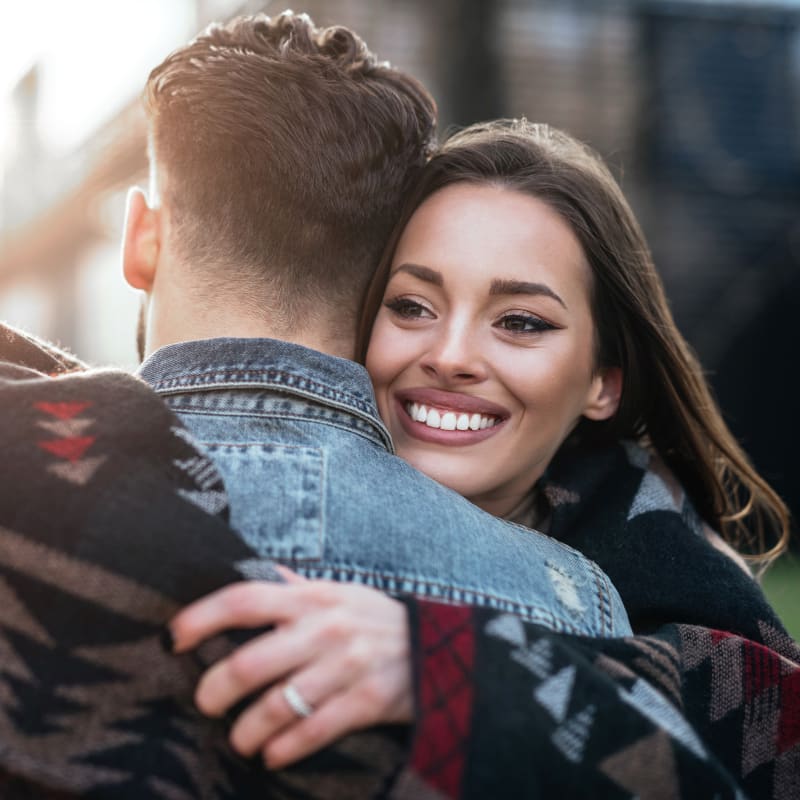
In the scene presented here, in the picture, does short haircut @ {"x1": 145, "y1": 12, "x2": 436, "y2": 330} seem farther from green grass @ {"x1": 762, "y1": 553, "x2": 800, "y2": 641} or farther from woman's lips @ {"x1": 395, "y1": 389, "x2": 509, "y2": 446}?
green grass @ {"x1": 762, "y1": 553, "x2": 800, "y2": 641}

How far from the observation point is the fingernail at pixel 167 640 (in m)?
1.29

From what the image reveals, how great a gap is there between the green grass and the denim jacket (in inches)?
176

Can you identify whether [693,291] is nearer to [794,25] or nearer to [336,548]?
[794,25]

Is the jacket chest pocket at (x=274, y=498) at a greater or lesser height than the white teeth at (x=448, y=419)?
greater

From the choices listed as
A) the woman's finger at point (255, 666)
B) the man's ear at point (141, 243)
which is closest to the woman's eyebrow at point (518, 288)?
the man's ear at point (141, 243)

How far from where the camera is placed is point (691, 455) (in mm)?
2854

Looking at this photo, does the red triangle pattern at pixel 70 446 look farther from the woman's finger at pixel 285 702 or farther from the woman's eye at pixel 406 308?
the woman's eye at pixel 406 308

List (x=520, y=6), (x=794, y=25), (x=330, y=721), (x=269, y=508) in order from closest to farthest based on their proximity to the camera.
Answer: (x=330, y=721)
(x=269, y=508)
(x=520, y=6)
(x=794, y=25)

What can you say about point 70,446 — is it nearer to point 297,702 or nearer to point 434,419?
point 297,702

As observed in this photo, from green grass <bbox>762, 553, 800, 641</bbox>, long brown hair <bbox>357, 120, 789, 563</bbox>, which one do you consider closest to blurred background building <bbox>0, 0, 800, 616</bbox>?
green grass <bbox>762, 553, 800, 641</bbox>

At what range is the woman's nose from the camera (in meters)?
2.25

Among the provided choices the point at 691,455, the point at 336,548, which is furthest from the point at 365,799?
the point at 691,455

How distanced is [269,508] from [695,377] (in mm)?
1746

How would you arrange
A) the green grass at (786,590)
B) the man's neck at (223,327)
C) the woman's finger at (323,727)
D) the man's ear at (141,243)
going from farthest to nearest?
1. the green grass at (786,590)
2. the man's ear at (141,243)
3. the man's neck at (223,327)
4. the woman's finger at (323,727)
